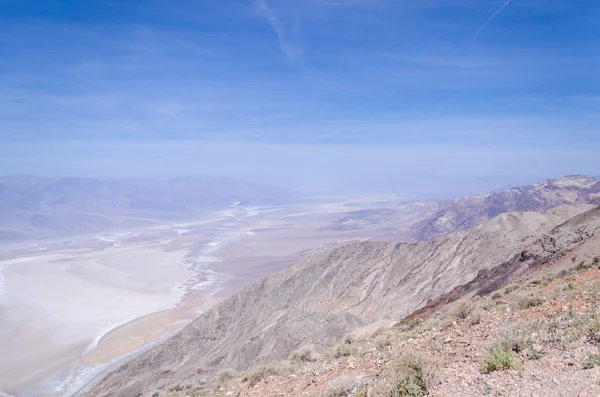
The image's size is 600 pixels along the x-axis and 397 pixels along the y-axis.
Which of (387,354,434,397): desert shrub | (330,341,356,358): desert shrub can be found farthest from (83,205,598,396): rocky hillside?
(387,354,434,397): desert shrub

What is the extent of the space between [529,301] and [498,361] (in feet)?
13.0

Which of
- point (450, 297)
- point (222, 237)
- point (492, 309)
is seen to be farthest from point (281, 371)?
point (222, 237)

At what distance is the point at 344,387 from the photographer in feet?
22.4

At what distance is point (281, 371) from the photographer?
393 inches

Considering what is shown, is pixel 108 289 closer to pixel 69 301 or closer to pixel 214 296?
pixel 69 301

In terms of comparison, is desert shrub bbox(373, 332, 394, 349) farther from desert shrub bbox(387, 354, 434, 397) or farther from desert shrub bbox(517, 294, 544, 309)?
desert shrub bbox(387, 354, 434, 397)

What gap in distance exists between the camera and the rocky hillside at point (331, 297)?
73.2 feet

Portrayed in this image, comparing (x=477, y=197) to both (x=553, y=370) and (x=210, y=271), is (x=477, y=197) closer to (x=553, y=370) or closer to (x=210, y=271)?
(x=210, y=271)

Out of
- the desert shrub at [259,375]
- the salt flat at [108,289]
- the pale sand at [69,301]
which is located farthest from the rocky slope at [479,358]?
the pale sand at [69,301]

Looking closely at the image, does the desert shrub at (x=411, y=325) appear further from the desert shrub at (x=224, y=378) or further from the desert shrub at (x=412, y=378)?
the desert shrub at (x=412, y=378)

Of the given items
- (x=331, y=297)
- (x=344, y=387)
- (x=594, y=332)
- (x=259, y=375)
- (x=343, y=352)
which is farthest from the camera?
(x=331, y=297)

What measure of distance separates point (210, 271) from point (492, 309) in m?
69.0

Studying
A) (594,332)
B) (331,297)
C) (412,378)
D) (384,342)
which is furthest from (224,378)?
(331,297)

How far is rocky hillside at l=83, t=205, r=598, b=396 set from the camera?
22.3 metres
